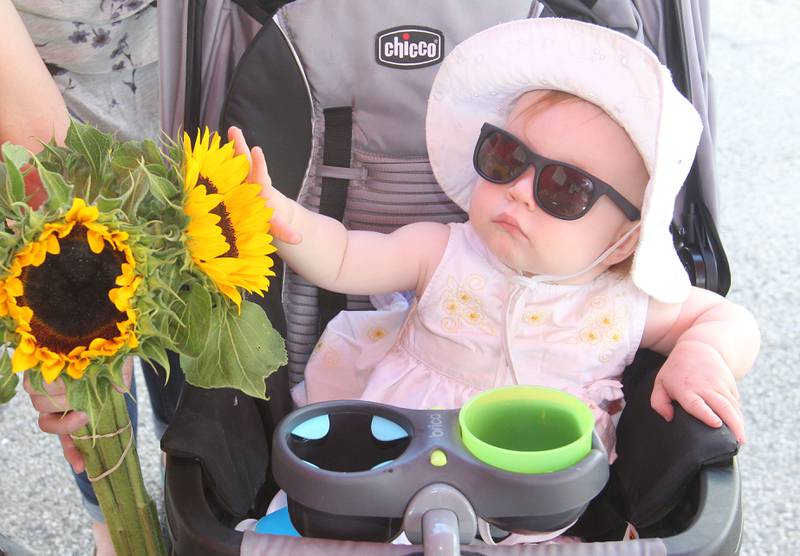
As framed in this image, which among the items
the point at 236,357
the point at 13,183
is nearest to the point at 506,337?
the point at 236,357

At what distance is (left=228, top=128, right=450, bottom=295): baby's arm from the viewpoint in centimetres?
110

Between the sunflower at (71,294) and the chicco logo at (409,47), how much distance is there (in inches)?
24.2

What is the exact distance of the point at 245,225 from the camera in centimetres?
83

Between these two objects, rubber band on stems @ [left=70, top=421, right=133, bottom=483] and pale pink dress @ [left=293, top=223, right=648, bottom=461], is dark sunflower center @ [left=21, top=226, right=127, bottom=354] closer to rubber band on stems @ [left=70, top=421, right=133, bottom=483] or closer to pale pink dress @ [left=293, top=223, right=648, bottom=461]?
rubber band on stems @ [left=70, top=421, right=133, bottom=483]

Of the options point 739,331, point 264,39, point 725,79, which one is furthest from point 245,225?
point 725,79

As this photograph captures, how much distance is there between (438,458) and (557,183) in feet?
1.22

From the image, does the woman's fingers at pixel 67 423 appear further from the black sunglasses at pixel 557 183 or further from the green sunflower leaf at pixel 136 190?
the black sunglasses at pixel 557 183

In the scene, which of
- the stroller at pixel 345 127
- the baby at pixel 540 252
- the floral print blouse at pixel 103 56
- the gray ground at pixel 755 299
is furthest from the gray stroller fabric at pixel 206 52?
the gray ground at pixel 755 299

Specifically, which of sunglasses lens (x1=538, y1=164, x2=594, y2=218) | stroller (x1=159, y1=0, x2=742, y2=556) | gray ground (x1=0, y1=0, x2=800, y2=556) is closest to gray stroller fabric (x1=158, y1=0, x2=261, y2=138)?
stroller (x1=159, y1=0, x2=742, y2=556)

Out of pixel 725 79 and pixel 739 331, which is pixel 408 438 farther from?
pixel 725 79

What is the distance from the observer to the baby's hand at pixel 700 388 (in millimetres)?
1014

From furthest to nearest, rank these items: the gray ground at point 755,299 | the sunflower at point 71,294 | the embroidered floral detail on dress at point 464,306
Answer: the gray ground at point 755,299, the embroidered floral detail on dress at point 464,306, the sunflower at point 71,294

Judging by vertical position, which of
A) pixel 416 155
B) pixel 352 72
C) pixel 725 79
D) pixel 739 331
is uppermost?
pixel 352 72

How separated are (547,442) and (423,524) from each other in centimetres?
17
